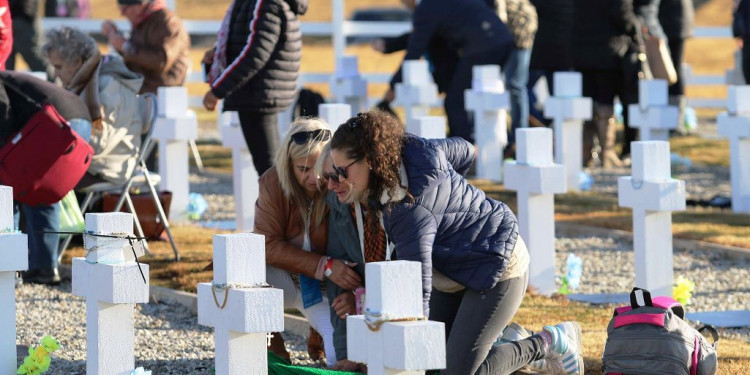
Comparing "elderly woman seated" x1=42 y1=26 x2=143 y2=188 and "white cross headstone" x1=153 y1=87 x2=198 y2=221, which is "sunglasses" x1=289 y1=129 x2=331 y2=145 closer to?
"elderly woman seated" x1=42 y1=26 x2=143 y2=188

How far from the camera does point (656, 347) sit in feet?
17.5

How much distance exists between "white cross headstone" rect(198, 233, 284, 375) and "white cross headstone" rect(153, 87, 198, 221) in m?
5.27

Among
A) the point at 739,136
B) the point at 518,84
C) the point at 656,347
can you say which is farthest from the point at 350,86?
the point at 656,347

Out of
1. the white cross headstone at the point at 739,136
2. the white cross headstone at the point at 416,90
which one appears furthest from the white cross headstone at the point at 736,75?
the white cross headstone at the point at 739,136

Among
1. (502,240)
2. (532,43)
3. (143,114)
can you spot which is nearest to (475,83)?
(532,43)

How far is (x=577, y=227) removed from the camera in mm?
9883

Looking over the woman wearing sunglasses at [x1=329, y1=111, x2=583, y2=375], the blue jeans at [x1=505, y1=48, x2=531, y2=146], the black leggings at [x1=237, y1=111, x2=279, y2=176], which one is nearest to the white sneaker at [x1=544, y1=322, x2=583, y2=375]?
the woman wearing sunglasses at [x1=329, y1=111, x2=583, y2=375]

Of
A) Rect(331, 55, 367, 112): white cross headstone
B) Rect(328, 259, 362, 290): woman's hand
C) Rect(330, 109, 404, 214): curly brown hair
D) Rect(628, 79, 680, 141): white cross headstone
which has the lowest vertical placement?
Rect(328, 259, 362, 290): woman's hand

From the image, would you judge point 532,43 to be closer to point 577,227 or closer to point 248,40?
point 577,227

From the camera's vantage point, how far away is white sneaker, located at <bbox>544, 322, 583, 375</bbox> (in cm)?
580

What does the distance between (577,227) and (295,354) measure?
12.6 feet

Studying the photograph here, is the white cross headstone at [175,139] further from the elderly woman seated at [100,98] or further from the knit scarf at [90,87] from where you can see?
the knit scarf at [90,87]

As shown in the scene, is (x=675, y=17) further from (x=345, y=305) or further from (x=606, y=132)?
(x=345, y=305)

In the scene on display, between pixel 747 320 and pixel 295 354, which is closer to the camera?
pixel 295 354
